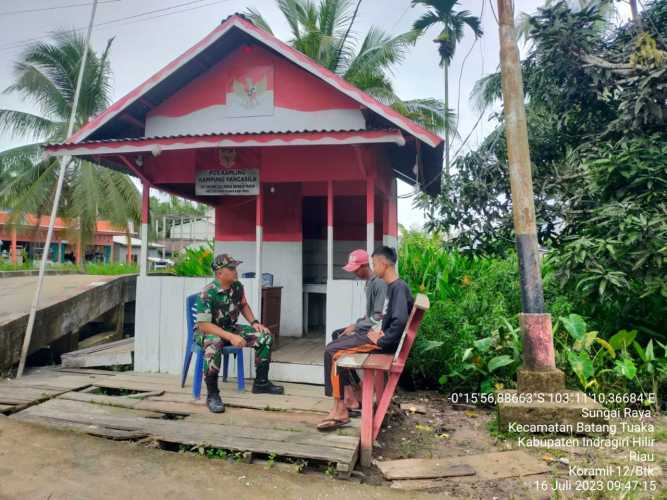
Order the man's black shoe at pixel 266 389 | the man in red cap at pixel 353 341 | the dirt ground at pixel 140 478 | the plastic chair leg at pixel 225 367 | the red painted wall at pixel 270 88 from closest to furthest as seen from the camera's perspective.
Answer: the dirt ground at pixel 140 478
the man in red cap at pixel 353 341
the man's black shoe at pixel 266 389
the plastic chair leg at pixel 225 367
the red painted wall at pixel 270 88

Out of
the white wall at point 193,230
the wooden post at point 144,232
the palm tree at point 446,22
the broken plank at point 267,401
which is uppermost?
the palm tree at point 446,22

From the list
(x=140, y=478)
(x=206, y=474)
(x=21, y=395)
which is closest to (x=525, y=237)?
(x=206, y=474)

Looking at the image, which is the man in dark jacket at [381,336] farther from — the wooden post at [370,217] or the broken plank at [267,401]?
the wooden post at [370,217]

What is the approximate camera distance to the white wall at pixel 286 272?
747 cm

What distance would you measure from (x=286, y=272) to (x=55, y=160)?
12.8 m

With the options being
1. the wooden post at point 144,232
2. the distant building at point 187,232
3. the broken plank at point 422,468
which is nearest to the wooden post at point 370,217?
the broken plank at point 422,468

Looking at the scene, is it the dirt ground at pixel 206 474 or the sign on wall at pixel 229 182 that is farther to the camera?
the sign on wall at pixel 229 182

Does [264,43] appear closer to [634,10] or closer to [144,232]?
[144,232]

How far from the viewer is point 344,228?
827 centimetres

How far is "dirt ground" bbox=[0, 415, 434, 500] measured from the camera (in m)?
2.98

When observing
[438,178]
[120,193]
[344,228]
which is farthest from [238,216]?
[120,193]

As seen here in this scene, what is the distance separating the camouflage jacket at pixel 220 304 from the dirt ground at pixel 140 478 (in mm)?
1326

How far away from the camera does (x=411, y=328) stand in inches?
139

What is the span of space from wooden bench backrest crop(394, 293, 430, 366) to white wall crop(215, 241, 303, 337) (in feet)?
12.8
